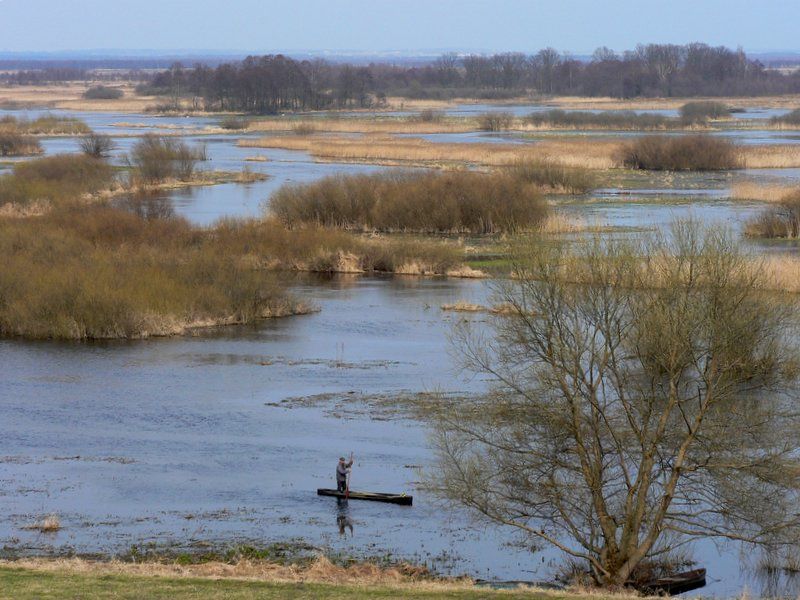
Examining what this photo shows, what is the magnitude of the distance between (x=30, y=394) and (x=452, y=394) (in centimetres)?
1093

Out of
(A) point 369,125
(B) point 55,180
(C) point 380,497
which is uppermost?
(A) point 369,125

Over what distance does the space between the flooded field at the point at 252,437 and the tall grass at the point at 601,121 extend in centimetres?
7011

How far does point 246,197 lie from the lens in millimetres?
68562

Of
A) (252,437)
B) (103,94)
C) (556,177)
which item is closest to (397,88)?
(103,94)

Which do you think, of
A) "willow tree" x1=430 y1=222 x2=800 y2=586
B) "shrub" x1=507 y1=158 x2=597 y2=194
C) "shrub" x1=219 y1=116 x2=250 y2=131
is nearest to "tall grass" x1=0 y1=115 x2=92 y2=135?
"shrub" x1=219 y1=116 x2=250 y2=131

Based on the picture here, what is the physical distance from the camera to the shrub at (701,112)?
115750mm

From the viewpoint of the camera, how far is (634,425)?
19.2 m

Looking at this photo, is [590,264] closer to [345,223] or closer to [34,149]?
[345,223]

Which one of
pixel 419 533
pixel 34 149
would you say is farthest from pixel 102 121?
pixel 419 533

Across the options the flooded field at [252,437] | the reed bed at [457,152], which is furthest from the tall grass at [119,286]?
the reed bed at [457,152]

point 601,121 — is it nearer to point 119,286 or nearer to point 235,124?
point 235,124

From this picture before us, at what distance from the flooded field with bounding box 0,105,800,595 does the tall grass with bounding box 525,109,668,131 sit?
7011 cm

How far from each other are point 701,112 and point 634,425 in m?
110

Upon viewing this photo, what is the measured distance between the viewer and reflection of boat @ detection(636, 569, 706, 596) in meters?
19.0
